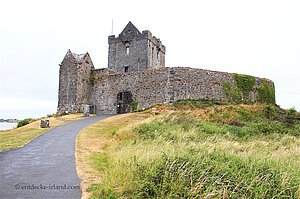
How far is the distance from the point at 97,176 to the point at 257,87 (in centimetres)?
2517

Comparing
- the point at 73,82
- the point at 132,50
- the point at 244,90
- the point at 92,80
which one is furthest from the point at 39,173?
the point at 132,50

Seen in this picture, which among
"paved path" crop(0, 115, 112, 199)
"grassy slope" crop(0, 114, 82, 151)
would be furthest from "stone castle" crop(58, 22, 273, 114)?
"paved path" crop(0, 115, 112, 199)

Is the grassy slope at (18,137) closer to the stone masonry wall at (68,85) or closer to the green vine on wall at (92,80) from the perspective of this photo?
the stone masonry wall at (68,85)

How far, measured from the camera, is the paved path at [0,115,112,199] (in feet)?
15.1

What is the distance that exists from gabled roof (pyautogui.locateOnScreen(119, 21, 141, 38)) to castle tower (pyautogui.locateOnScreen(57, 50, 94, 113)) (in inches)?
382

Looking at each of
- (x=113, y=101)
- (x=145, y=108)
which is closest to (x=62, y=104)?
(x=113, y=101)

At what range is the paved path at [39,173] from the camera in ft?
15.1

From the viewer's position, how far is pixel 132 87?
85.7 ft

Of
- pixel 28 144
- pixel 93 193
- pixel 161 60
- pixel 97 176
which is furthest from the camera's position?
pixel 161 60

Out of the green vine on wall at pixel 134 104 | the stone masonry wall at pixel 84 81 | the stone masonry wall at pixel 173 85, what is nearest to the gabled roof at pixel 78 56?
the stone masonry wall at pixel 84 81

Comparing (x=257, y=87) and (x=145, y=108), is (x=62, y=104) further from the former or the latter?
(x=257, y=87)

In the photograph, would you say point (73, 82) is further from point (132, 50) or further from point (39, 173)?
point (39, 173)

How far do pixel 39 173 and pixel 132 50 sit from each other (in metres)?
31.6

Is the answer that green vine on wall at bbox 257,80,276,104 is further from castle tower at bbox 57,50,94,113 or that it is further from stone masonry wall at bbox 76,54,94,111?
castle tower at bbox 57,50,94,113
